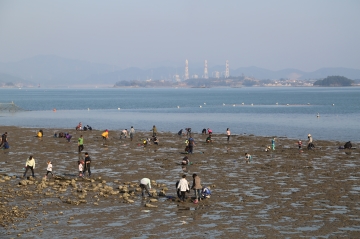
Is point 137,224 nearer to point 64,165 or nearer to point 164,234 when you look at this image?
point 164,234

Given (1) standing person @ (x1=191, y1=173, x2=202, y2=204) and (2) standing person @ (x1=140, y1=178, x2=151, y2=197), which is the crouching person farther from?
(2) standing person @ (x1=140, y1=178, x2=151, y2=197)

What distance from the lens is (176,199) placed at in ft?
83.7

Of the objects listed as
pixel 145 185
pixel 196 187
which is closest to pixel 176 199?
pixel 196 187

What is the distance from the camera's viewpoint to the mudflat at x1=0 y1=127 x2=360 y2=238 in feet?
67.0

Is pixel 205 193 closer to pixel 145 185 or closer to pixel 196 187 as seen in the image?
Result: pixel 196 187

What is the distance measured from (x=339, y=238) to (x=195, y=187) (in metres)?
7.83

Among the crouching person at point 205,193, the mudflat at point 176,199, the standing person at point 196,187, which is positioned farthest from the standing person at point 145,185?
the crouching person at point 205,193

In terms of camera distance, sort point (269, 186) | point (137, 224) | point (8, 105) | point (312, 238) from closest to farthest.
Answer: point (312, 238), point (137, 224), point (269, 186), point (8, 105)

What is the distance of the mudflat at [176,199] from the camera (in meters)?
20.4

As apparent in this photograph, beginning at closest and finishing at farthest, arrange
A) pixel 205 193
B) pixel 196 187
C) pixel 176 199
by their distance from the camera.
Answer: pixel 196 187 → pixel 176 199 → pixel 205 193

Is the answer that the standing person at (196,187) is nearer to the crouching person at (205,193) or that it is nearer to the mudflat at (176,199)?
the mudflat at (176,199)

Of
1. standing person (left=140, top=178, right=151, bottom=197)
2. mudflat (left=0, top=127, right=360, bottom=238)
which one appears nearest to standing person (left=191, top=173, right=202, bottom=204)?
mudflat (left=0, top=127, right=360, bottom=238)

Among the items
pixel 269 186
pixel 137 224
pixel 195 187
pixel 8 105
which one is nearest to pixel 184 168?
pixel 269 186

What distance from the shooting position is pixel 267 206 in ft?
79.3
